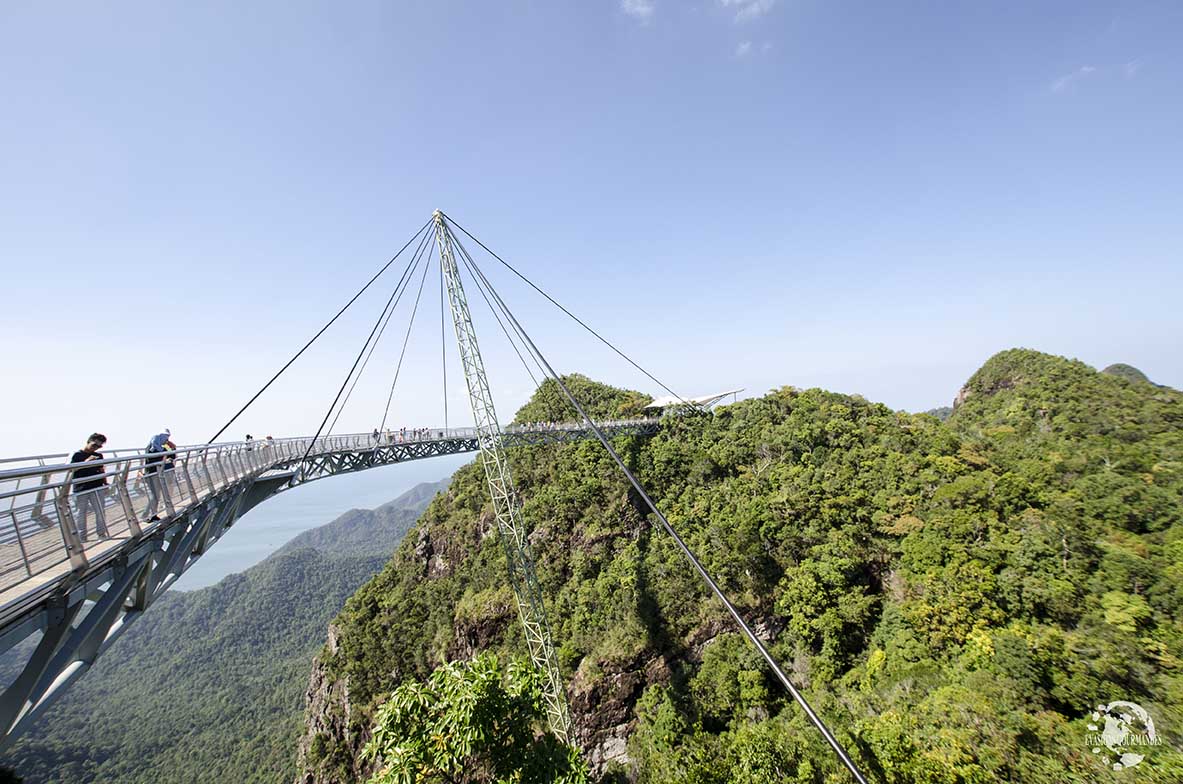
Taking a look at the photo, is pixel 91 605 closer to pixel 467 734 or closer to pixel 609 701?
pixel 467 734

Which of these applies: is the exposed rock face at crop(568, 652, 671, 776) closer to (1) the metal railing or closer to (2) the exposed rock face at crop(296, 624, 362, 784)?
(2) the exposed rock face at crop(296, 624, 362, 784)

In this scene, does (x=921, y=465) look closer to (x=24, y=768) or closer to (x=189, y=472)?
(x=189, y=472)

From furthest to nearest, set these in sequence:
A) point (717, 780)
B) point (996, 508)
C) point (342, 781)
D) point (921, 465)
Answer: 1. point (342, 781)
2. point (921, 465)
3. point (996, 508)
4. point (717, 780)

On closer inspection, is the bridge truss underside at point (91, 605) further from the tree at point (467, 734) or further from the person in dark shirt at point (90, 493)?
the tree at point (467, 734)

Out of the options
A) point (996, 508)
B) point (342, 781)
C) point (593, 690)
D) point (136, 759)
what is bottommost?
point (136, 759)

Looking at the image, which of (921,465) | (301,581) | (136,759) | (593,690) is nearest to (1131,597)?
(921,465)

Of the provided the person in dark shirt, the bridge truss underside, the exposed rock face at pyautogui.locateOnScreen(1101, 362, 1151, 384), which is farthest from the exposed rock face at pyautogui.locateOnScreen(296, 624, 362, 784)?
the exposed rock face at pyautogui.locateOnScreen(1101, 362, 1151, 384)
